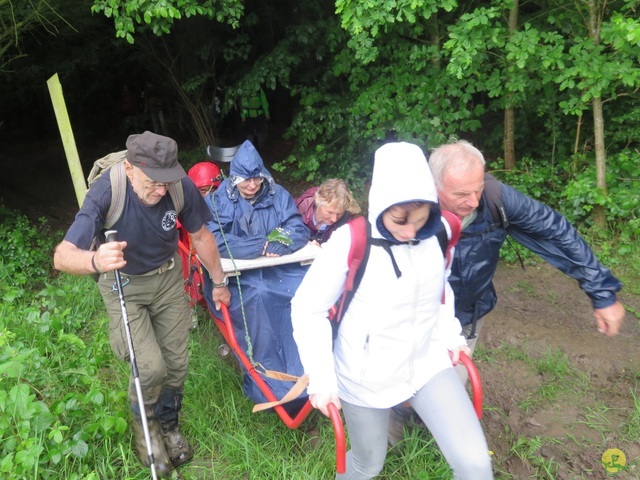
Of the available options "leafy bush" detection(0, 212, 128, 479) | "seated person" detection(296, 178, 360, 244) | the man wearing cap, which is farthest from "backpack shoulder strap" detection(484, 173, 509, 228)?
"leafy bush" detection(0, 212, 128, 479)

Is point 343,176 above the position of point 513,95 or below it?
below

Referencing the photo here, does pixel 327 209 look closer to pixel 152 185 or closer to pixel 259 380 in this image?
pixel 259 380

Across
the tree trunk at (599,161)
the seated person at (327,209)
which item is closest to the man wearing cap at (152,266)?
the seated person at (327,209)

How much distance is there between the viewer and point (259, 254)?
370cm

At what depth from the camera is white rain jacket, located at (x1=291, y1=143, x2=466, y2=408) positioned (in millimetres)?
1948

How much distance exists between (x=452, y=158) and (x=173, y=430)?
215 cm

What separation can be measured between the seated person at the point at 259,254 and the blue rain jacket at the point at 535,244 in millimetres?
1179

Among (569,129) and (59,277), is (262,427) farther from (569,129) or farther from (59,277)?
(569,129)

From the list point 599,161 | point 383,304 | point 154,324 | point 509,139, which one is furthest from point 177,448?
point 509,139

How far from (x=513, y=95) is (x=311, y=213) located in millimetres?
2619

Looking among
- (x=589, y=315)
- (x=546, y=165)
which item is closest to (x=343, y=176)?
(x=546, y=165)

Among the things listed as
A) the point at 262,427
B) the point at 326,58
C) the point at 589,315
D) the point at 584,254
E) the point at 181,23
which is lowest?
the point at 589,315

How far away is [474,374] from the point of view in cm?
222

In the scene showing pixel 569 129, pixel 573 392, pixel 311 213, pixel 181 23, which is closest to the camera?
pixel 573 392
